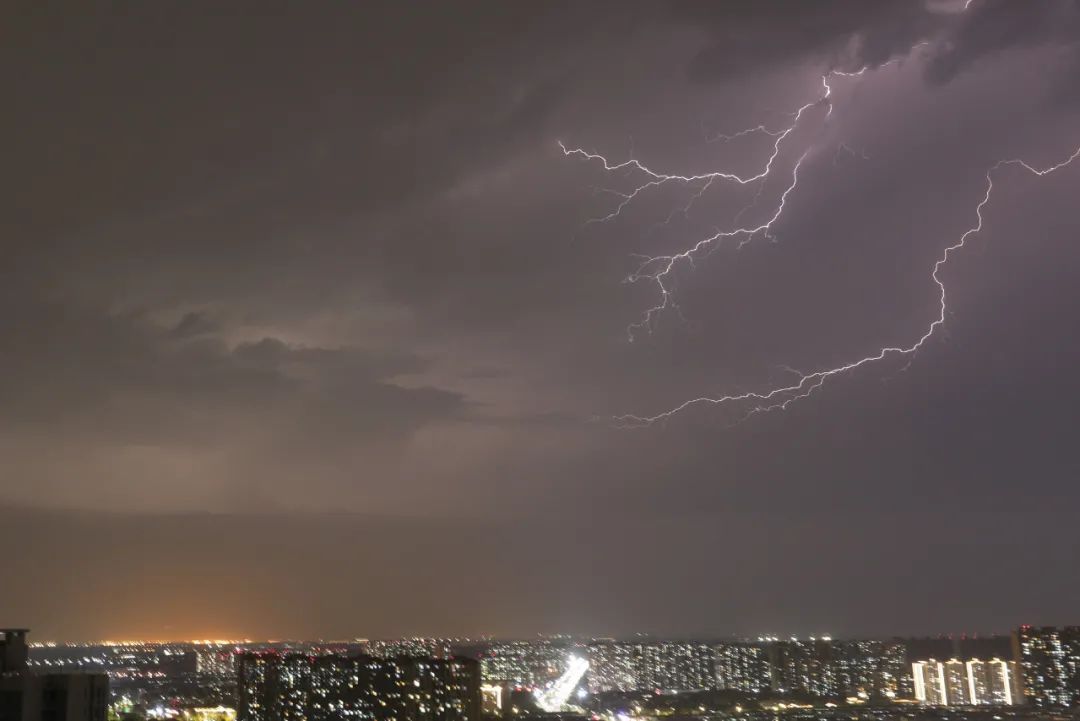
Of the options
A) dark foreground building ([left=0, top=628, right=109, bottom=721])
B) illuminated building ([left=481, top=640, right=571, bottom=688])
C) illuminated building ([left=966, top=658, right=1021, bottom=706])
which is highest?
dark foreground building ([left=0, top=628, right=109, bottom=721])

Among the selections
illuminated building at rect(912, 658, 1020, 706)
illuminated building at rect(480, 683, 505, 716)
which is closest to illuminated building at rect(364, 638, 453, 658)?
illuminated building at rect(480, 683, 505, 716)

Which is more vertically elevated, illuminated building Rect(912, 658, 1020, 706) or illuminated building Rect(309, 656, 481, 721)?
illuminated building Rect(309, 656, 481, 721)

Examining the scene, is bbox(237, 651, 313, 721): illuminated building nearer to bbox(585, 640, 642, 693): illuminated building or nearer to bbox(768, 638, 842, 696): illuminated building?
bbox(768, 638, 842, 696): illuminated building

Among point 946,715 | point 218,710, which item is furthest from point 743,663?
point 218,710

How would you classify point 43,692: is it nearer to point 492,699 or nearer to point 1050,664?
point 492,699

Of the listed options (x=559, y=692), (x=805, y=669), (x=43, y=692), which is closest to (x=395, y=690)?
(x=43, y=692)

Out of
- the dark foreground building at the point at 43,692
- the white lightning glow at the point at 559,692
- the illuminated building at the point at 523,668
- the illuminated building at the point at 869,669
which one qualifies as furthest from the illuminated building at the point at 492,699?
the dark foreground building at the point at 43,692
